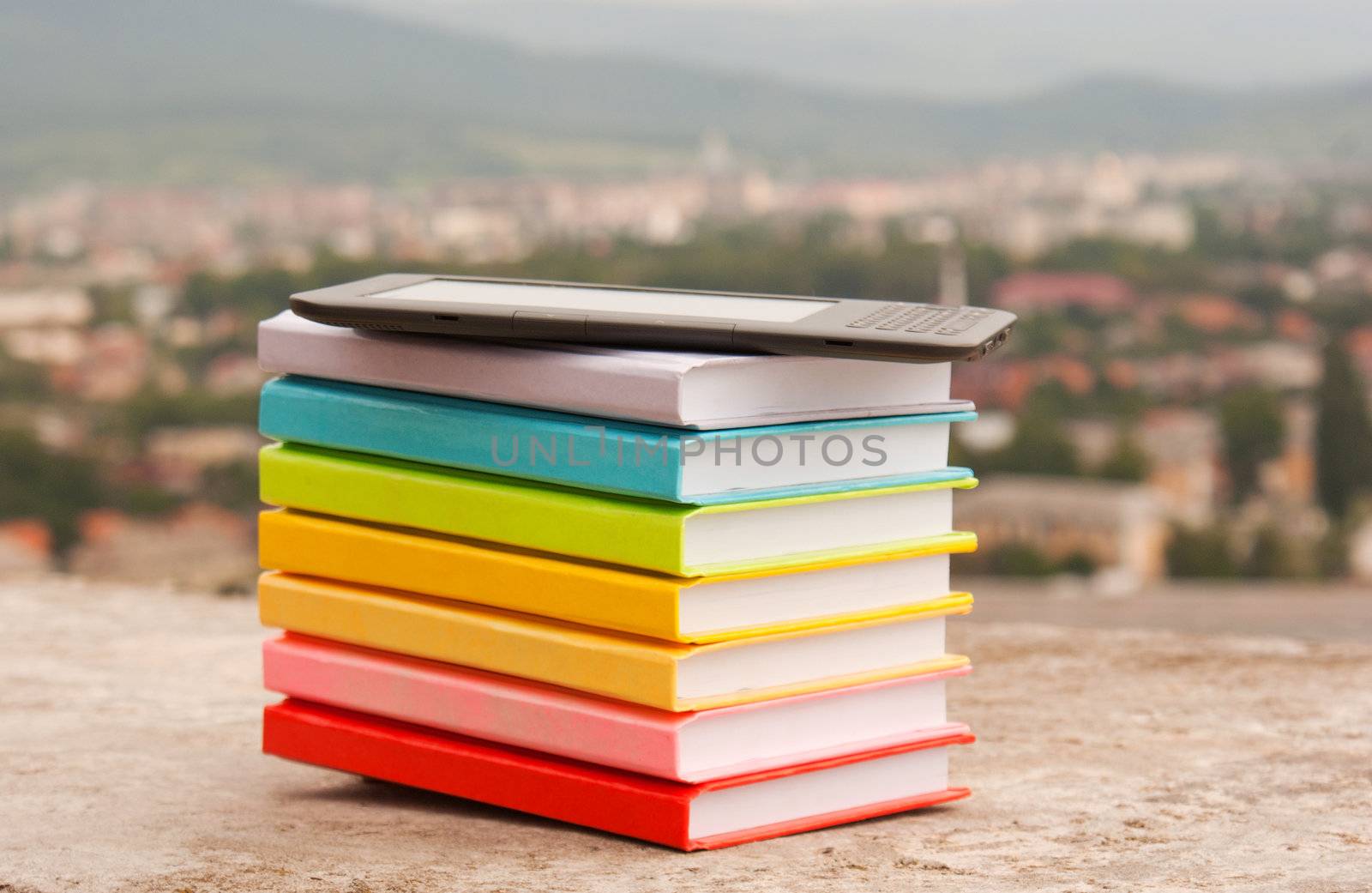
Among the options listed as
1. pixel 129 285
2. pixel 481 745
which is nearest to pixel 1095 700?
pixel 481 745

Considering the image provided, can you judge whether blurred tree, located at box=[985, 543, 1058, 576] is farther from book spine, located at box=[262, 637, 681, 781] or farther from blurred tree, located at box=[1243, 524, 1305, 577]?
book spine, located at box=[262, 637, 681, 781]

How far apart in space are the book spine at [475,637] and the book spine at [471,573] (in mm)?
20

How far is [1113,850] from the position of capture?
223cm

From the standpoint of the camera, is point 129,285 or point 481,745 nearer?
point 481,745

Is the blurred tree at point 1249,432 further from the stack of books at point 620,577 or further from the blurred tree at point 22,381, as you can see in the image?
the stack of books at point 620,577

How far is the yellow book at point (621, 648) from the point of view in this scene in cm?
217

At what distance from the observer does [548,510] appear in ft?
7.45

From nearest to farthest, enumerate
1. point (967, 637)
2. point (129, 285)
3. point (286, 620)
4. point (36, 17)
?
point (286, 620)
point (967, 637)
point (129, 285)
point (36, 17)

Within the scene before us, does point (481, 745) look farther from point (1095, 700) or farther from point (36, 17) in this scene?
point (36, 17)

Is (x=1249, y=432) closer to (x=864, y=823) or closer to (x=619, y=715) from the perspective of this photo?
(x=864, y=823)

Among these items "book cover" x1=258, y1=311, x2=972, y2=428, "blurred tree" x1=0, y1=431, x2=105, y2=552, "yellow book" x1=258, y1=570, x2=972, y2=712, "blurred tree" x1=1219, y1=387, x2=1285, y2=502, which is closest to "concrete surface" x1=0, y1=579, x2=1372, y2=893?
"yellow book" x1=258, y1=570, x2=972, y2=712

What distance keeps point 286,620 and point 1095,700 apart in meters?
1.48

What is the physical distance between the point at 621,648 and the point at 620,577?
8 centimetres

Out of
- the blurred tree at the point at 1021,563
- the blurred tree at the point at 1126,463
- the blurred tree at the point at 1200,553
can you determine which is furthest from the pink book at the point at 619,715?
the blurred tree at the point at 1126,463
